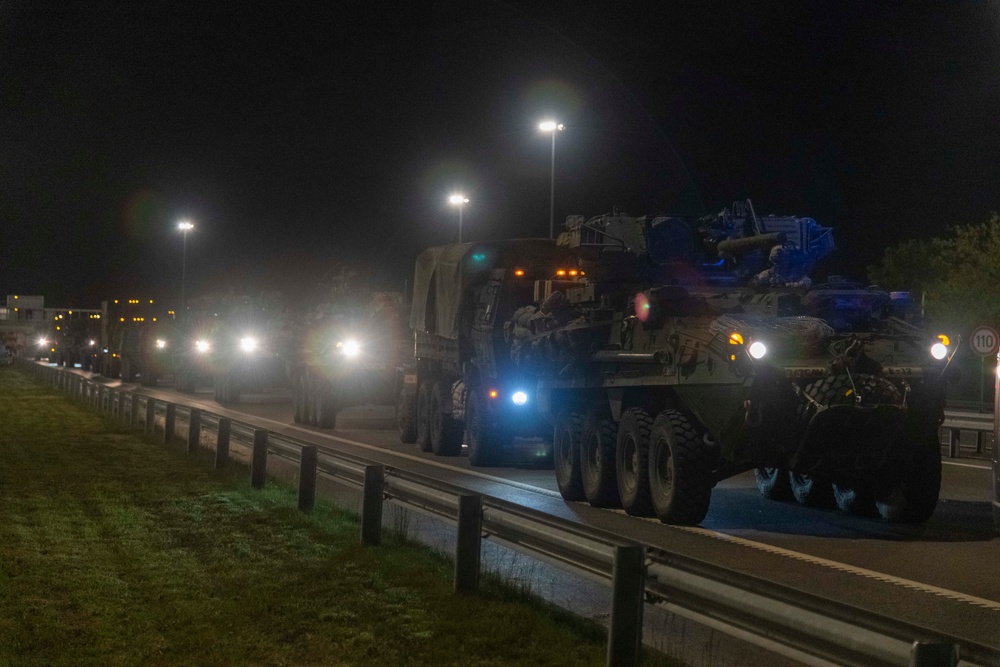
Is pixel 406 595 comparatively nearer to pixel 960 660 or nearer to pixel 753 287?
pixel 960 660

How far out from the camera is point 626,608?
298 inches

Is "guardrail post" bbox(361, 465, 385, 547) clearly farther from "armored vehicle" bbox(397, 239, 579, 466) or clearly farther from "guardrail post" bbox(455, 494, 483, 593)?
"armored vehicle" bbox(397, 239, 579, 466)

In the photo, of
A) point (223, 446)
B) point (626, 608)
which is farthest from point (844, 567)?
point (223, 446)

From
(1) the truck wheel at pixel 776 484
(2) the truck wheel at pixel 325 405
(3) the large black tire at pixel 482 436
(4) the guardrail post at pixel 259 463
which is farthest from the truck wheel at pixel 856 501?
(2) the truck wheel at pixel 325 405

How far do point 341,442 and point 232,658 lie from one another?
1874 centimetres

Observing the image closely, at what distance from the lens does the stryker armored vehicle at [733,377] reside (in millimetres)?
13828

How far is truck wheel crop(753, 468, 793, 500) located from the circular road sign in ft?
32.3

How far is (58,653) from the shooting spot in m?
8.22

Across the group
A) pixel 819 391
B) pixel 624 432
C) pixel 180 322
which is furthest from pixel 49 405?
pixel 819 391

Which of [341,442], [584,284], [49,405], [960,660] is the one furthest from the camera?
[49,405]

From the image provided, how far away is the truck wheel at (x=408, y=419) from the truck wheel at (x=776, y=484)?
30.8ft

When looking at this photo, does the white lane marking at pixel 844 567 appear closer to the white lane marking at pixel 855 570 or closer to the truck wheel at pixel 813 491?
the white lane marking at pixel 855 570

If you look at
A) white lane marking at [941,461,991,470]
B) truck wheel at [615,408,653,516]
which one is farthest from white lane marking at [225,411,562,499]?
white lane marking at [941,461,991,470]

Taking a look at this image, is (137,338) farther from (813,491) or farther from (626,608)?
(626,608)
